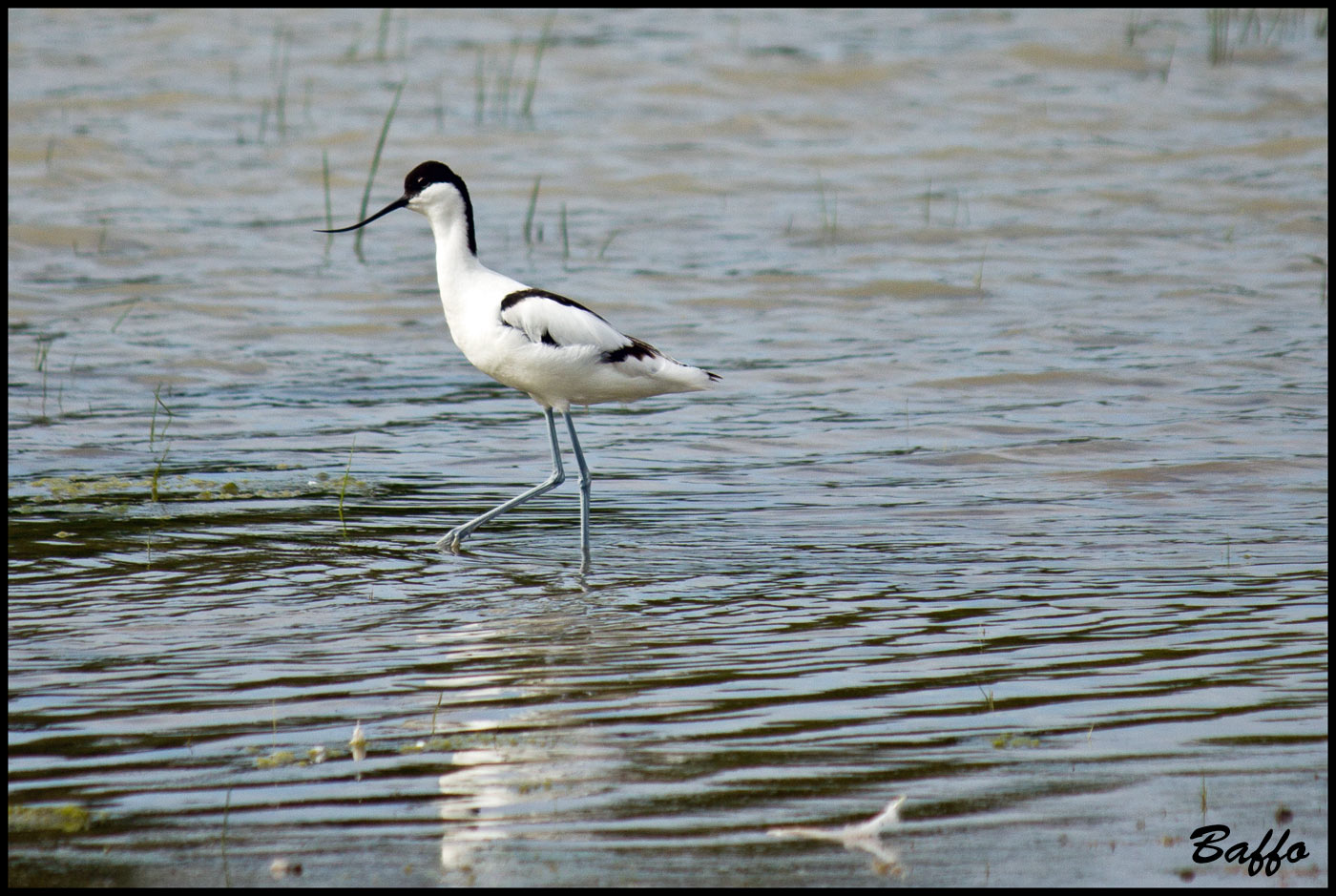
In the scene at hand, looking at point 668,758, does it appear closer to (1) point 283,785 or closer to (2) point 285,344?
(1) point 283,785

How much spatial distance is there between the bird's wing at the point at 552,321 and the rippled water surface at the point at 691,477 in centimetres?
76

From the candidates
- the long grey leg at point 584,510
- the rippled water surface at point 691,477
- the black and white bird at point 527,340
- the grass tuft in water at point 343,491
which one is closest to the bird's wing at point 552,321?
the black and white bird at point 527,340

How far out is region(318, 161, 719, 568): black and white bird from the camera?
20.3 feet

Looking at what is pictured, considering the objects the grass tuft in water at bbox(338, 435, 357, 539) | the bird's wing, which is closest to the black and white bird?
the bird's wing

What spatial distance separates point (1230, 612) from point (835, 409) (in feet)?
12.3

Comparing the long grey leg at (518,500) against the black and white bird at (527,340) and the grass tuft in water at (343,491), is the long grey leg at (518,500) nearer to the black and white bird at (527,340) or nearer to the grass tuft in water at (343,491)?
the black and white bird at (527,340)

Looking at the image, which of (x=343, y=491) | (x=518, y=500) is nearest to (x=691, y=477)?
(x=518, y=500)

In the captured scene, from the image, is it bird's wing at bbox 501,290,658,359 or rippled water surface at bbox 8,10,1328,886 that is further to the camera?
bird's wing at bbox 501,290,658,359

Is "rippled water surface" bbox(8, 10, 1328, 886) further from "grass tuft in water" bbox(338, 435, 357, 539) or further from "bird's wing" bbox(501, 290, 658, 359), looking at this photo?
"bird's wing" bbox(501, 290, 658, 359)

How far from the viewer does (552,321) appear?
6.17 meters

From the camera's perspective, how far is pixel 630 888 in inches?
126

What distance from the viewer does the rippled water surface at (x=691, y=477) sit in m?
3.58

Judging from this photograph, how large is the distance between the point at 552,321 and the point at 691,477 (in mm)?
1382

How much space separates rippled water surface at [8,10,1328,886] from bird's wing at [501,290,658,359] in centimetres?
76
